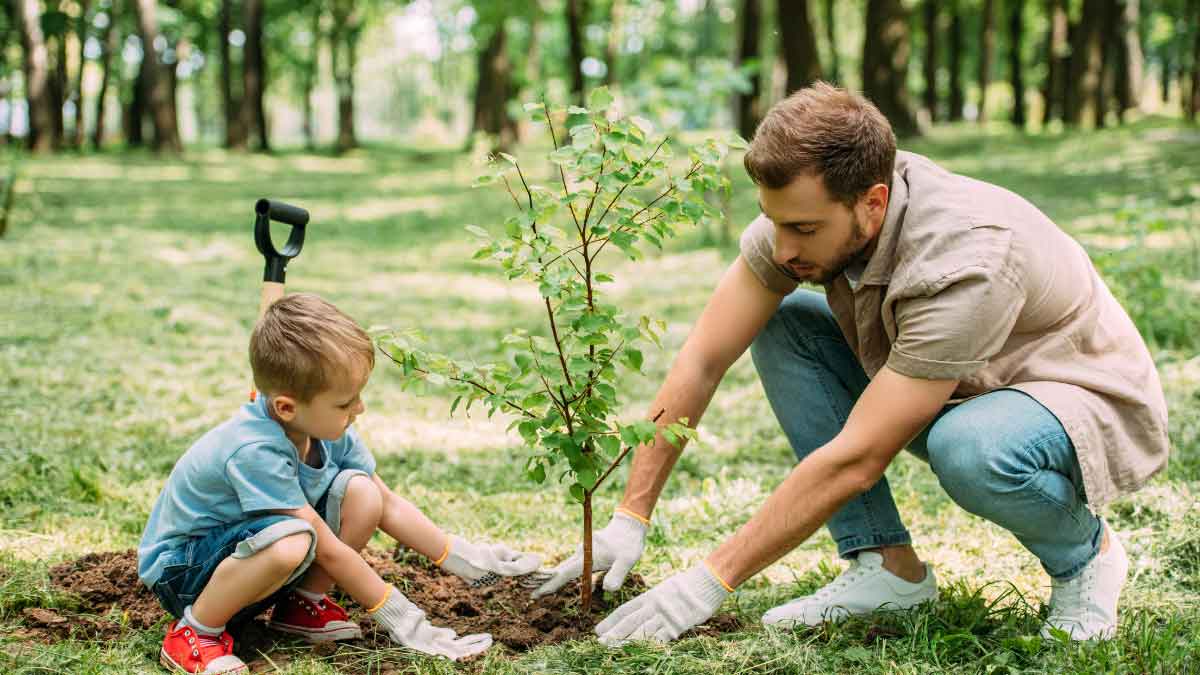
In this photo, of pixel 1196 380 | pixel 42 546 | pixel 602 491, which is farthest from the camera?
pixel 1196 380

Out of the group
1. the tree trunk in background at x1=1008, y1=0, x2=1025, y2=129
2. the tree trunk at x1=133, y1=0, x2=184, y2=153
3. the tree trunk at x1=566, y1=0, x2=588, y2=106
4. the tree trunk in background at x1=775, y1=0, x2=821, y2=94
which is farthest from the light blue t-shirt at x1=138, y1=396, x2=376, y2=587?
the tree trunk in background at x1=1008, y1=0, x2=1025, y2=129

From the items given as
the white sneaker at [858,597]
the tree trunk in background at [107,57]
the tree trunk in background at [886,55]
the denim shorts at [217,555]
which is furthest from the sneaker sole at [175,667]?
the tree trunk in background at [107,57]

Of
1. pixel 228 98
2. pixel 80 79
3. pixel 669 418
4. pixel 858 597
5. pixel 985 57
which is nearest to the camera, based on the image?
pixel 858 597

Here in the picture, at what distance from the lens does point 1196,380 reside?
5.25 m

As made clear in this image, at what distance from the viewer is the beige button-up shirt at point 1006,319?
8.30ft

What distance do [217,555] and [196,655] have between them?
260 millimetres

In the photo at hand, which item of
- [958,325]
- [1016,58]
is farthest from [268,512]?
[1016,58]

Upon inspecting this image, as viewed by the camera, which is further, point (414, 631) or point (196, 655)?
point (414, 631)

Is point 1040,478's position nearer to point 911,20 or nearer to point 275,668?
point 275,668

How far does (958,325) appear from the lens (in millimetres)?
2506

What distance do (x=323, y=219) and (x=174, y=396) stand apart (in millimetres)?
9175

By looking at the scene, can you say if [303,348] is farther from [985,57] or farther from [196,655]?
[985,57]

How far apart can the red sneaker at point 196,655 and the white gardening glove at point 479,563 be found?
0.71 metres

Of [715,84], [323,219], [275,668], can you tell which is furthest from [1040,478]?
[323,219]
